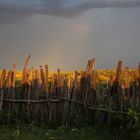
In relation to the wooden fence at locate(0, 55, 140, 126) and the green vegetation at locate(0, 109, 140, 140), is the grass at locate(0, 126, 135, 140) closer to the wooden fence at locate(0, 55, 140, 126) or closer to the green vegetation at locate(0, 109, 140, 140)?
the green vegetation at locate(0, 109, 140, 140)

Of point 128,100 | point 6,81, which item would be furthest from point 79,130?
point 6,81

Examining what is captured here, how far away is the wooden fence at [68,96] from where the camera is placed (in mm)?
13867

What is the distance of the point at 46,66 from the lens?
47.0ft

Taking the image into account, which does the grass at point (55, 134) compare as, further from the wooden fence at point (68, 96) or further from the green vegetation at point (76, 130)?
the wooden fence at point (68, 96)

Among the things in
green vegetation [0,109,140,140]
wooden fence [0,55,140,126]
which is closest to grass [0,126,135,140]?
green vegetation [0,109,140,140]

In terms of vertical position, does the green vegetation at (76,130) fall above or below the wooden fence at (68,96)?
below

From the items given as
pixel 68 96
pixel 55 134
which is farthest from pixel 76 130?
pixel 68 96

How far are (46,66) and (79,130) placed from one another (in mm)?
2346

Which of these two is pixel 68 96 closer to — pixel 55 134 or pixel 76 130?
pixel 76 130

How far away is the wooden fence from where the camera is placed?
546 inches

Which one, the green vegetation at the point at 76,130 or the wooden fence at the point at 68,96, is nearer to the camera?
the green vegetation at the point at 76,130

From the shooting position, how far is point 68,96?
14.1m

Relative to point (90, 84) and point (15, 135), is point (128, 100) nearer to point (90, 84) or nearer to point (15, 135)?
point (90, 84)

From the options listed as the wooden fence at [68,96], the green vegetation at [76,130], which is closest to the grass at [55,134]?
the green vegetation at [76,130]
